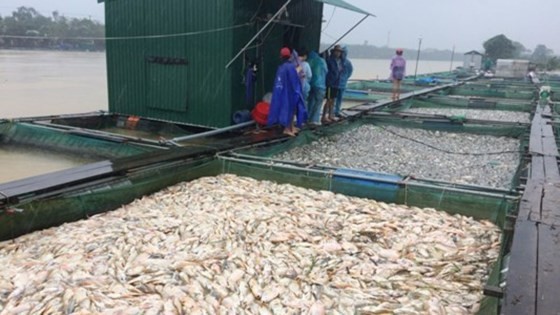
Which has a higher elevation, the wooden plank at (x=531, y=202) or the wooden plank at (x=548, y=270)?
the wooden plank at (x=531, y=202)

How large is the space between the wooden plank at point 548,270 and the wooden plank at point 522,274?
0.11 feet

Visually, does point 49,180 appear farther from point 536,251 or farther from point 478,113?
point 478,113

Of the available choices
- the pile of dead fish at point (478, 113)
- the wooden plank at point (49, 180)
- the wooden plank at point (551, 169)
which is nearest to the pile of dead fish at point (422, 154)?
the wooden plank at point (551, 169)

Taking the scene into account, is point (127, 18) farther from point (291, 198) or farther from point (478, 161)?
point (478, 161)

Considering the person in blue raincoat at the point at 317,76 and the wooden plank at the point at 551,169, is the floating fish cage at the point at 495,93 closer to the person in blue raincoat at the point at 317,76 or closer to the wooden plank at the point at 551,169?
the person in blue raincoat at the point at 317,76

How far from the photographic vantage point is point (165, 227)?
14.0 feet

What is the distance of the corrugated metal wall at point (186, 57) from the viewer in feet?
27.2

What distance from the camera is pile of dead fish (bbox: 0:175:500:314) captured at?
308 centimetres

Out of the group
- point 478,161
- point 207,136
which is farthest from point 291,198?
point 478,161

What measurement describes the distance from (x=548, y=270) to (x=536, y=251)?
0.30 metres

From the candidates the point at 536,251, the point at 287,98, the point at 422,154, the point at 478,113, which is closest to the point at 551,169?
the point at 422,154

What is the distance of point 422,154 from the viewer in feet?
26.7

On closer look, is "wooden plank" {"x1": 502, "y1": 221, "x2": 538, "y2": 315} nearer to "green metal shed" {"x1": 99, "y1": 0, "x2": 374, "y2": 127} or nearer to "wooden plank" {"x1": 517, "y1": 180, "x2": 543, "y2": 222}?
"wooden plank" {"x1": 517, "y1": 180, "x2": 543, "y2": 222}

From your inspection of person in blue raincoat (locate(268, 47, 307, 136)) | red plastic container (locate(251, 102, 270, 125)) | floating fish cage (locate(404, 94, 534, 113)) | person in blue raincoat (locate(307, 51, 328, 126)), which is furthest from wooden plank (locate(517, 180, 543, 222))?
floating fish cage (locate(404, 94, 534, 113))
